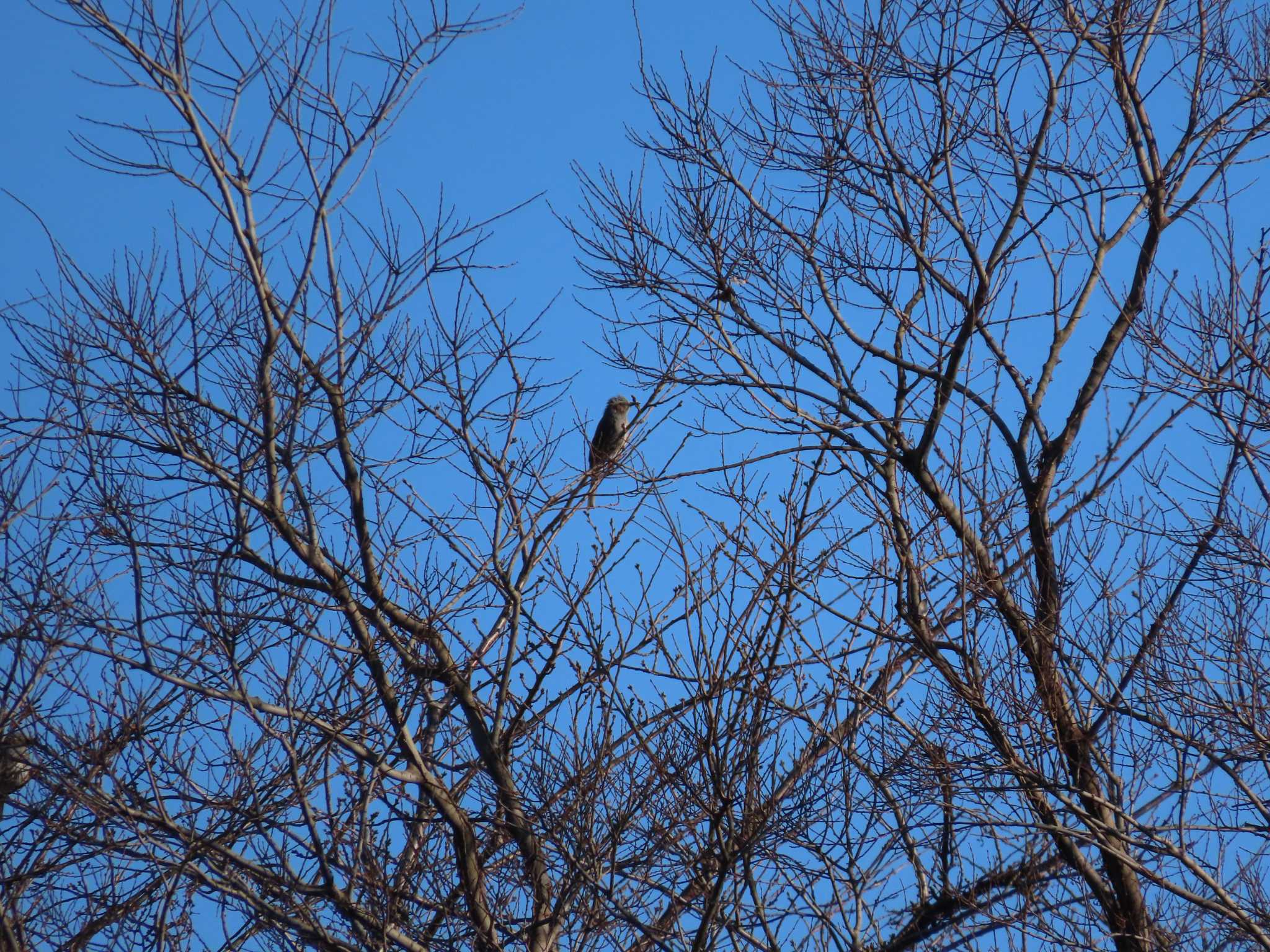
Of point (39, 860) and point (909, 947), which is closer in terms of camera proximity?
point (39, 860)

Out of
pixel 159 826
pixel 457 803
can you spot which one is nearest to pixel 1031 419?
pixel 457 803

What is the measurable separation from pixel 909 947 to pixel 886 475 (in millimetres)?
2141

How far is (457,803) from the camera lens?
18.5 feet

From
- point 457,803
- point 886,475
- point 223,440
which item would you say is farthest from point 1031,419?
point 223,440

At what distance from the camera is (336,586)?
18.0 feet

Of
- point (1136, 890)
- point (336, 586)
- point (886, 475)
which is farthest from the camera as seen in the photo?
point (886, 475)

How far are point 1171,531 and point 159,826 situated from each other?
430 cm

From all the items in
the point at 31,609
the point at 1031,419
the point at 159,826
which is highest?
the point at 1031,419

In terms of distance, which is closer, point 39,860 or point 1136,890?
point 39,860

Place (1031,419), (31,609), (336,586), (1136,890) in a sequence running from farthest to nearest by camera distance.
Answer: (1031,419) → (1136,890) → (336,586) → (31,609)

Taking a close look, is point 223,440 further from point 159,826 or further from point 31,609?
point 159,826

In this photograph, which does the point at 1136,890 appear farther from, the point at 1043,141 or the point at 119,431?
the point at 119,431

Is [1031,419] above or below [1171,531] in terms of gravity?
above

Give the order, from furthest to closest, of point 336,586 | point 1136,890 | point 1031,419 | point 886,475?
point 1031,419 < point 886,475 < point 1136,890 < point 336,586
